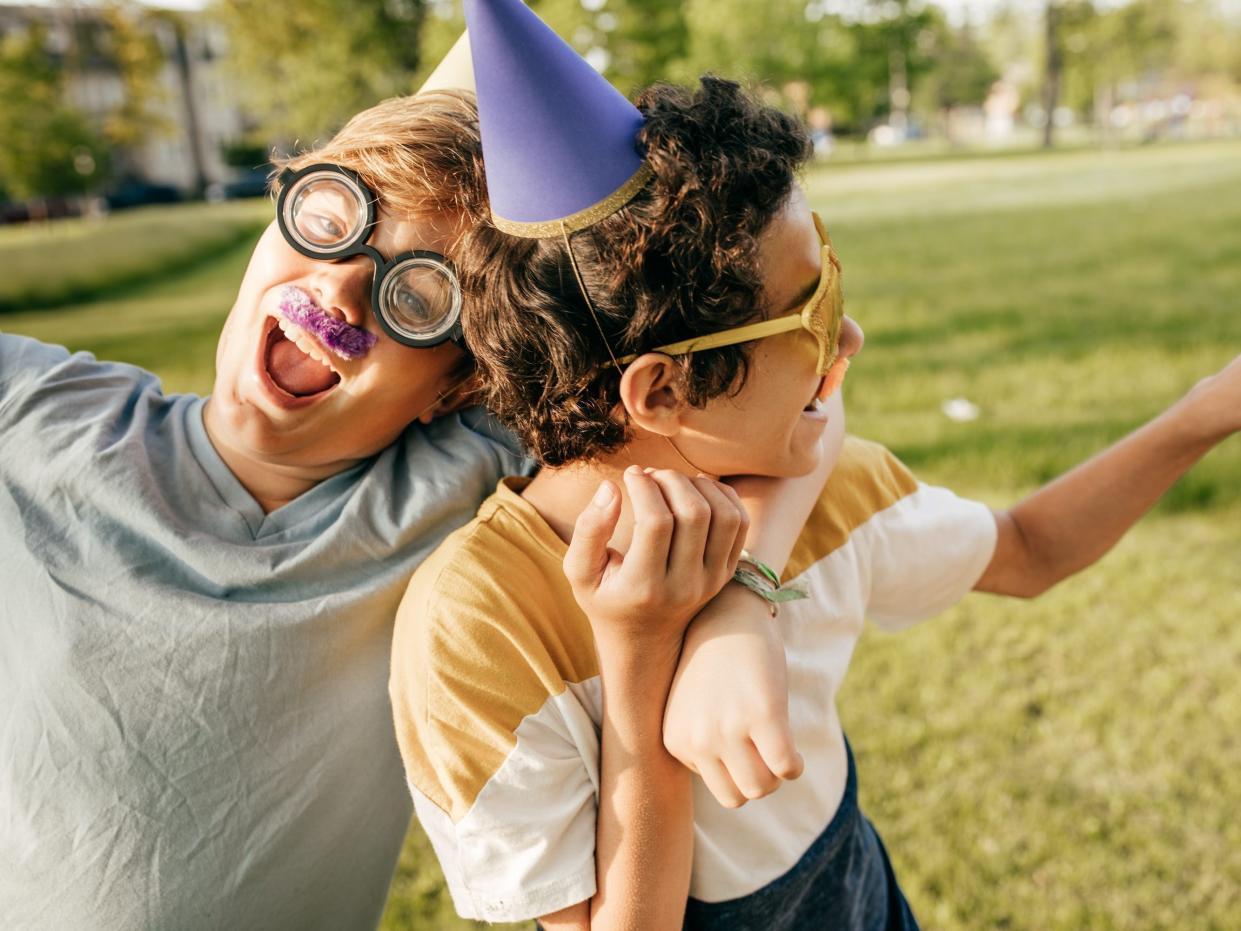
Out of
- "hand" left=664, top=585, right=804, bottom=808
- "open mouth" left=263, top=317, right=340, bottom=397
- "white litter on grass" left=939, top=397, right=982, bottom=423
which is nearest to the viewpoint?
"hand" left=664, top=585, right=804, bottom=808

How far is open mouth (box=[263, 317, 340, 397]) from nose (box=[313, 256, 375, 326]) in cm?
11

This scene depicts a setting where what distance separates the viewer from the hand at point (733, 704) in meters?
1.08

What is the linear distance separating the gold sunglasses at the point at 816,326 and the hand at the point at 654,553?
238mm

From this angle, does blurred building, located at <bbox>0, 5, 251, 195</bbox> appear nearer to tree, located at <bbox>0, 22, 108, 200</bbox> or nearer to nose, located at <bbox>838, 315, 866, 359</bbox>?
tree, located at <bbox>0, 22, 108, 200</bbox>

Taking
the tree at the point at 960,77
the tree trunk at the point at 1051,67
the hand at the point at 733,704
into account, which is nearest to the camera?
the hand at the point at 733,704

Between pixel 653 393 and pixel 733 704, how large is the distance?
0.43 metres

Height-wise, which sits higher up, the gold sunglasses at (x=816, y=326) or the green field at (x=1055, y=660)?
the gold sunglasses at (x=816, y=326)

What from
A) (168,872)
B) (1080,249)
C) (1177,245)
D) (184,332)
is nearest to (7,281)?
(184,332)

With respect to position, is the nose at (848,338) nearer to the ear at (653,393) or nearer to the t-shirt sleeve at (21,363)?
the ear at (653,393)

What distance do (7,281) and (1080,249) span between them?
15675mm

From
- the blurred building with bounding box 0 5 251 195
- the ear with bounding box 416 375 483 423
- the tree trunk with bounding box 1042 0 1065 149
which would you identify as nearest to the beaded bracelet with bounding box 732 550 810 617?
the ear with bounding box 416 375 483 423

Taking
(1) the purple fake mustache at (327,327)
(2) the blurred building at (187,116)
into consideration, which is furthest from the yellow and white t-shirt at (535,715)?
(2) the blurred building at (187,116)

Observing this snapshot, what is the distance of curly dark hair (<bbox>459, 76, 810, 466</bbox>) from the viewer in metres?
1.27

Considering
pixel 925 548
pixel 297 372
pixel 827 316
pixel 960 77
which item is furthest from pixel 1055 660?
pixel 960 77
